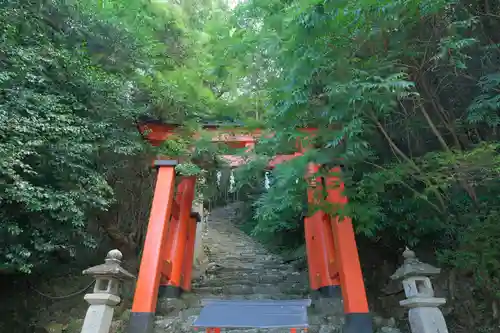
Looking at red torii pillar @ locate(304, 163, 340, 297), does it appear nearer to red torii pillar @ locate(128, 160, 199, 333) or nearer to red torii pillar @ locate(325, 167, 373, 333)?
red torii pillar @ locate(325, 167, 373, 333)

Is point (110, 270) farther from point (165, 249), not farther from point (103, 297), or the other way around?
point (165, 249)

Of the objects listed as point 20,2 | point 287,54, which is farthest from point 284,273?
point 20,2

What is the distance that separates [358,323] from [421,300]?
2.62 feet

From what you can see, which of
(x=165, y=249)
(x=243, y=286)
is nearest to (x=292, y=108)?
(x=165, y=249)

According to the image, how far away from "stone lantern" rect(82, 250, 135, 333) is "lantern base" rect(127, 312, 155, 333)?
0.27 m

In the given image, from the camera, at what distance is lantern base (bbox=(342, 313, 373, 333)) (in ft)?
13.3

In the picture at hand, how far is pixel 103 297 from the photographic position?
13.4 ft

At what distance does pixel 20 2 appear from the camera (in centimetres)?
509

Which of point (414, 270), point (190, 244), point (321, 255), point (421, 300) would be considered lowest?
point (421, 300)

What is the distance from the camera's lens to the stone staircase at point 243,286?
4.85m

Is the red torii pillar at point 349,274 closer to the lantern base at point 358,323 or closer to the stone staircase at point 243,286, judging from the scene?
the lantern base at point 358,323

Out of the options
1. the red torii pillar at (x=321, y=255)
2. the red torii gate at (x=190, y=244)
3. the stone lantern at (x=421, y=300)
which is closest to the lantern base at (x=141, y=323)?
the red torii gate at (x=190, y=244)

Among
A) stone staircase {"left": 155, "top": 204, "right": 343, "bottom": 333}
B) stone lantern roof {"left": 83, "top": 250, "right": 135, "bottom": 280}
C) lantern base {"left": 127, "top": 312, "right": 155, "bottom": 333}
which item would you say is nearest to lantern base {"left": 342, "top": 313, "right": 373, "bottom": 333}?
stone staircase {"left": 155, "top": 204, "right": 343, "bottom": 333}

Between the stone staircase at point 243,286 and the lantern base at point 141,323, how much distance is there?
483mm
